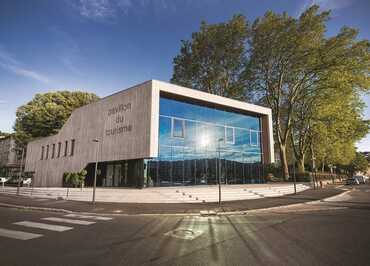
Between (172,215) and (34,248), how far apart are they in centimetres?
705

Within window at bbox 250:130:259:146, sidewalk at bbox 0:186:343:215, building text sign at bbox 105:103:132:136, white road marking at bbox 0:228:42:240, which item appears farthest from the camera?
window at bbox 250:130:259:146

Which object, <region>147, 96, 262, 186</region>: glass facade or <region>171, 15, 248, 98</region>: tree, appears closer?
<region>147, 96, 262, 186</region>: glass facade

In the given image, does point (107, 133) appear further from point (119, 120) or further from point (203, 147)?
point (203, 147)

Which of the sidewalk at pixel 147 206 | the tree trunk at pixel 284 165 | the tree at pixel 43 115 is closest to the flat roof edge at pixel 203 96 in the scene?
the tree trunk at pixel 284 165

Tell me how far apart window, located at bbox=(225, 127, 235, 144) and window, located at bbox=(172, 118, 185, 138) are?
703 cm

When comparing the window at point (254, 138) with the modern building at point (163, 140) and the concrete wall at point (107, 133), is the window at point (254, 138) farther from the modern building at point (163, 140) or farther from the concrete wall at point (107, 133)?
the concrete wall at point (107, 133)

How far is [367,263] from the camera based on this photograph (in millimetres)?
4934

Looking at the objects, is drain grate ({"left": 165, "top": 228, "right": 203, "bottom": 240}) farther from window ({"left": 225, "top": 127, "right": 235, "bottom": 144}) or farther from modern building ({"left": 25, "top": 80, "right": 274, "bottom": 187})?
window ({"left": 225, "top": 127, "right": 235, "bottom": 144})

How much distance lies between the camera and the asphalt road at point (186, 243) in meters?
5.16

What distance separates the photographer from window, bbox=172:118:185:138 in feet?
79.0

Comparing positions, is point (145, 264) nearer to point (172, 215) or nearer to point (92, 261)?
point (92, 261)

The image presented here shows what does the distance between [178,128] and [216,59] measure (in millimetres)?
20934

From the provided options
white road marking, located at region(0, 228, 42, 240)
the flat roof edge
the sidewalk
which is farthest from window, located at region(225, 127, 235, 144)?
white road marking, located at region(0, 228, 42, 240)

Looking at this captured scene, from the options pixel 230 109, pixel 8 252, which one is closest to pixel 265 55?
pixel 230 109
